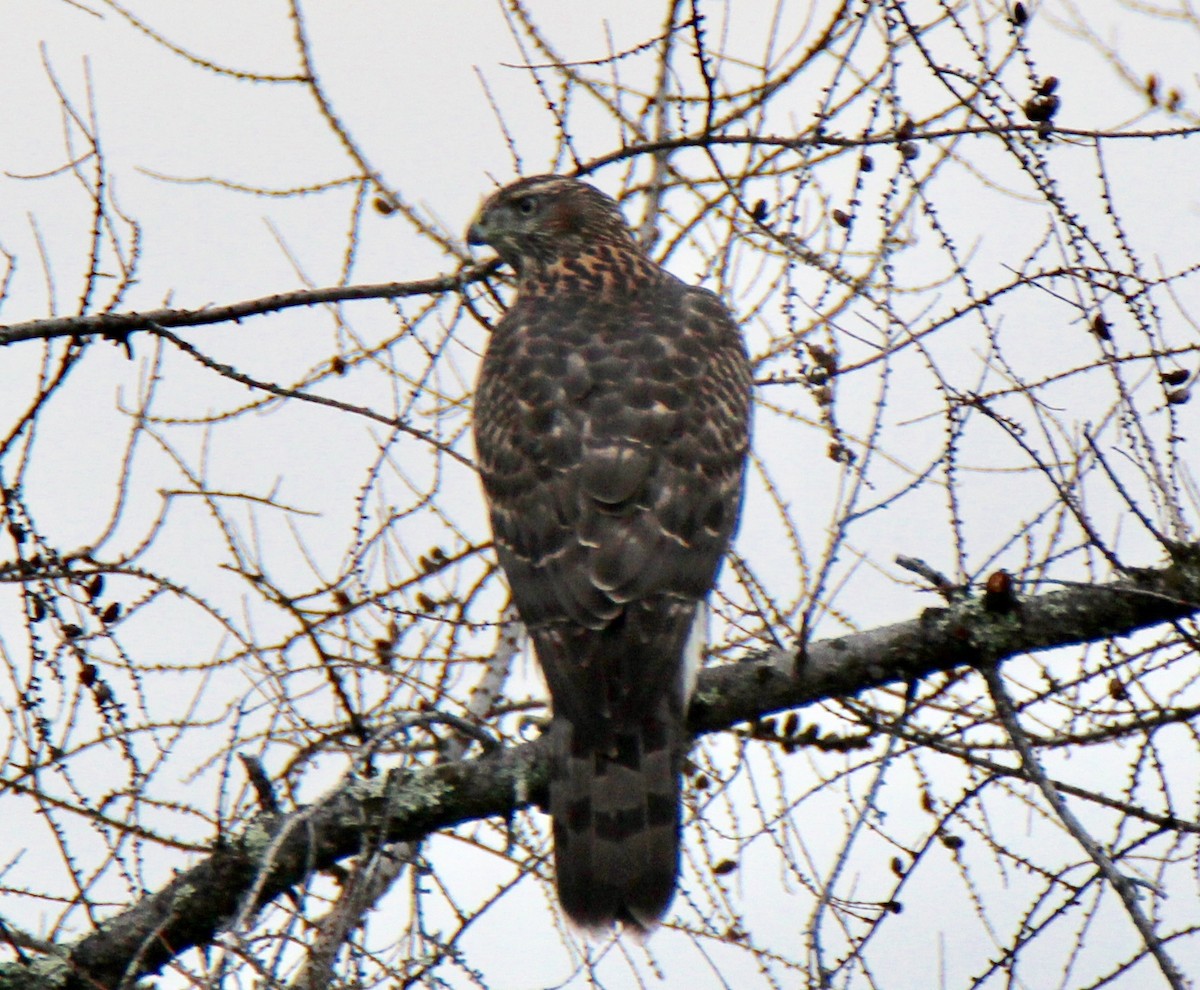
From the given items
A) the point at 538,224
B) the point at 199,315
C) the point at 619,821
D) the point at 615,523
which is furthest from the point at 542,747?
the point at 538,224

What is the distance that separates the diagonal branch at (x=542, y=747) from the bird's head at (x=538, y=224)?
2.11 m

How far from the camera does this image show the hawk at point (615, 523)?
3955mm

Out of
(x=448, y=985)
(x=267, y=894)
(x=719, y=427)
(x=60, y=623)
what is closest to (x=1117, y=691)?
(x=719, y=427)

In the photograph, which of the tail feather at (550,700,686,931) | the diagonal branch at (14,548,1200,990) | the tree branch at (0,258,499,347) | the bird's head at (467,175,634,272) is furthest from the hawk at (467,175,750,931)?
the tree branch at (0,258,499,347)

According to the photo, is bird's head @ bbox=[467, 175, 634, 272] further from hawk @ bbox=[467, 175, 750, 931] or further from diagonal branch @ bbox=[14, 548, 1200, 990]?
diagonal branch @ bbox=[14, 548, 1200, 990]

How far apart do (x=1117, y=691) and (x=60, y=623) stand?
8.77 ft

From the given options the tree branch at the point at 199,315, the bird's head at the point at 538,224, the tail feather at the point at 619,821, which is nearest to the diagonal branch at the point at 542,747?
the tail feather at the point at 619,821

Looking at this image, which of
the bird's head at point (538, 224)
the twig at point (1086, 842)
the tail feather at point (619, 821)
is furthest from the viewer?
the bird's head at point (538, 224)

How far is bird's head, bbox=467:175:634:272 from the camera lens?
5.73 m

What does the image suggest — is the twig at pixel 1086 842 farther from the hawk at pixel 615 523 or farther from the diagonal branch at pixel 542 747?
the hawk at pixel 615 523

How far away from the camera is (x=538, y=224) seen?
576cm

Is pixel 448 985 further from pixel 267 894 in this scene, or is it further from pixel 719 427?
pixel 719 427

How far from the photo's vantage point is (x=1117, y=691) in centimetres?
414

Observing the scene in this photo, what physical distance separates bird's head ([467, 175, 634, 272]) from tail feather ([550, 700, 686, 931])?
7.34ft
